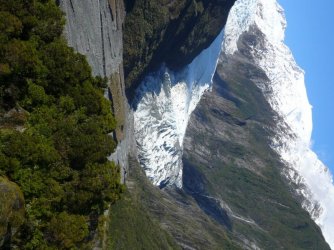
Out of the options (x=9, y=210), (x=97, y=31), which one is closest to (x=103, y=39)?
(x=97, y=31)

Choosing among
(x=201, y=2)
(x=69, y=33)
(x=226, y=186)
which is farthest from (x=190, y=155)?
(x=69, y=33)

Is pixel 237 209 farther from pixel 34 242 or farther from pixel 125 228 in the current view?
pixel 34 242

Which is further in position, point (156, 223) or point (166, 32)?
point (166, 32)

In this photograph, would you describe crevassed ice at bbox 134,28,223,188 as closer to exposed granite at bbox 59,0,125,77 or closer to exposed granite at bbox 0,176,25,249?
exposed granite at bbox 59,0,125,77

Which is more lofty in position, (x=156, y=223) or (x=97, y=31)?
(x=97, y=31)

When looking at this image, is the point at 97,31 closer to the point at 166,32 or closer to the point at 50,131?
the point at 50,131

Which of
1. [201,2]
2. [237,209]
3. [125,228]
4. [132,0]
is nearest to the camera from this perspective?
[125,228]

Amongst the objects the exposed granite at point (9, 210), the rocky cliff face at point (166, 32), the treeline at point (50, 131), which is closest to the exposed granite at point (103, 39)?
the rocky cliff face at point (166, 32)

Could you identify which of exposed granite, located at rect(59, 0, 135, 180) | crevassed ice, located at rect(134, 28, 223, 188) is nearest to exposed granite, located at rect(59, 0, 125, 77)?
exposed granite, located at rect(59, 0, 135, 180)
